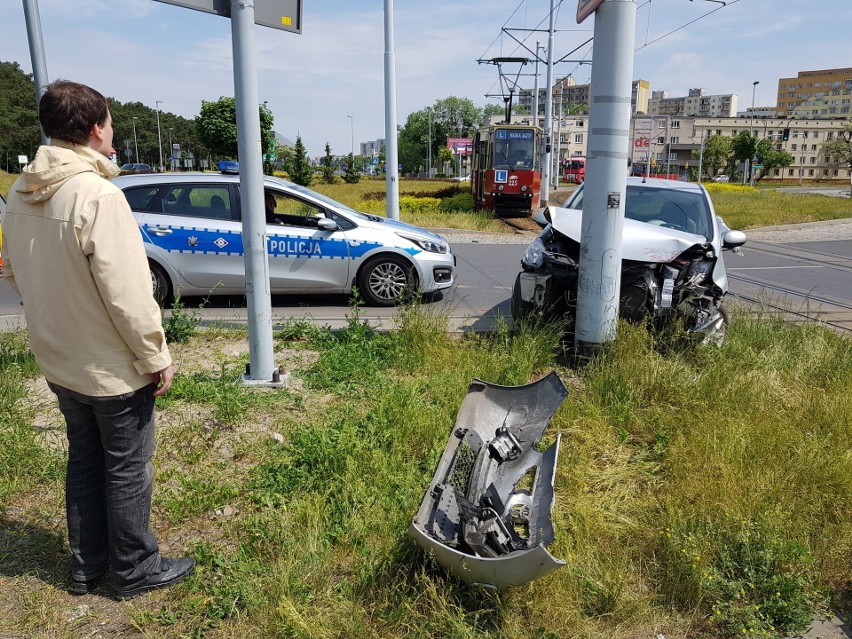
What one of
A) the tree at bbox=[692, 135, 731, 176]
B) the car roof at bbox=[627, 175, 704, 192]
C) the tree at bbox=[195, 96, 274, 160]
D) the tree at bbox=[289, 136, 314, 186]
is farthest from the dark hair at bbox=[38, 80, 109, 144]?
the tree at bbox=[692, 135, 731, 176]

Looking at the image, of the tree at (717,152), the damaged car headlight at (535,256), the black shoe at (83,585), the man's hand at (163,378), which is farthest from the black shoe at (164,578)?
the tree at (717,152)

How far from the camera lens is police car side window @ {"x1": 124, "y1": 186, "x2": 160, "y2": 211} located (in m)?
8.15

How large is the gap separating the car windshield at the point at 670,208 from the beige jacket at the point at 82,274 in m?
5.61

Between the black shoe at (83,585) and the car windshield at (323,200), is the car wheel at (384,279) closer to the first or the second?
the car windshield at (323,200)

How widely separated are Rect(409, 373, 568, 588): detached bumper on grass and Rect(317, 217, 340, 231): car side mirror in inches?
184

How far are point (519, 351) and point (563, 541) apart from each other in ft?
8.05

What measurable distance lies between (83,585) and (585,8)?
18.1ft

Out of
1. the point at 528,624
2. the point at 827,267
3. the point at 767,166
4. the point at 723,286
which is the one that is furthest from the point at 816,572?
the point at 767,166

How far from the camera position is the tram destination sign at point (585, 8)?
543 cm

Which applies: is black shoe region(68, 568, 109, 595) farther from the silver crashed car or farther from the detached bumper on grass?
the silver crashed car

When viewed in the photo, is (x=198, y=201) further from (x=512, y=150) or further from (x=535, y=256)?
(x=512, y=150)

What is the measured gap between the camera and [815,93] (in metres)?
182

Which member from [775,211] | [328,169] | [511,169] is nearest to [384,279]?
[511,169]

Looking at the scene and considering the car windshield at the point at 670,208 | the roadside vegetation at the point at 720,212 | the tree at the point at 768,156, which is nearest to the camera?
the car windshield at the point at 670,208
